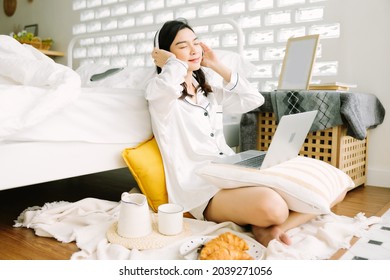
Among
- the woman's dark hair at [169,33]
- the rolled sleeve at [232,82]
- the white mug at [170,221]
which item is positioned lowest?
the white mug at [170,221]

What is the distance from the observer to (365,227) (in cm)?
142

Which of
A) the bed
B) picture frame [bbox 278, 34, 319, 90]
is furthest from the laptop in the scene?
picture frame [bbox 278, 34, 319, 90]

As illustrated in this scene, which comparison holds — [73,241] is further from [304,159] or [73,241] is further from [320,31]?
[320,31]

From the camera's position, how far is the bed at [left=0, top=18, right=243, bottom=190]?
127 centimetres

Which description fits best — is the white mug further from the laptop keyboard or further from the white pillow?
the laptop keyboard

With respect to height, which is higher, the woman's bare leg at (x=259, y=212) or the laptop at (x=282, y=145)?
the laptop at (x=282, y=145)

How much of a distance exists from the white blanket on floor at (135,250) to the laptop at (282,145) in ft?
0.76

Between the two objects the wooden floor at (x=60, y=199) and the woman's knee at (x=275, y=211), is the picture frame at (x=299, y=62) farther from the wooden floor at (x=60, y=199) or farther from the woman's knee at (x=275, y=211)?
the woman's knee at (x=275, y=211)

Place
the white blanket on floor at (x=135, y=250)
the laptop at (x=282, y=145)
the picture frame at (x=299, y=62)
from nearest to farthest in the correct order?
the white blanket on floor at (x=135, y=250) → the laptop at (x=282, y=145) → the picture frame at (x=299, y=62)

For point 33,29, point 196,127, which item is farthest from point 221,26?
point 33,29

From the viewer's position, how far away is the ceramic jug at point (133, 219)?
1218mm

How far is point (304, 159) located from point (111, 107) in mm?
774

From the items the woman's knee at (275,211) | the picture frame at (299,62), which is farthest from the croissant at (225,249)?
the picture frame at (299,62)
